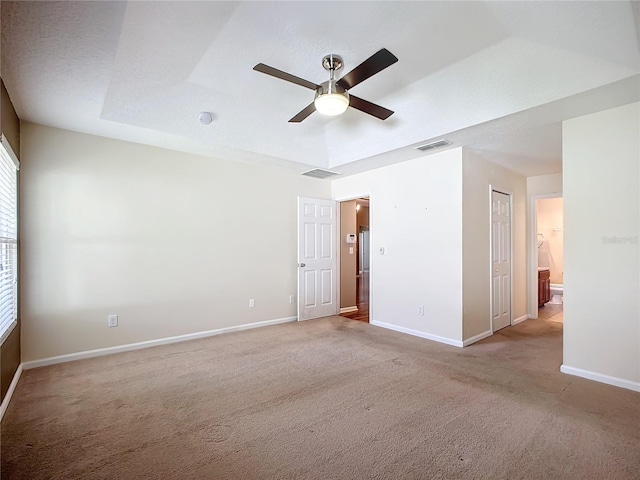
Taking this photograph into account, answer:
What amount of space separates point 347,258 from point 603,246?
393cm

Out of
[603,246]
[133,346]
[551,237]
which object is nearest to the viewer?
[603,246]

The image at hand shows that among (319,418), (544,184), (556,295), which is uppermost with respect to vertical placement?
(544,184)

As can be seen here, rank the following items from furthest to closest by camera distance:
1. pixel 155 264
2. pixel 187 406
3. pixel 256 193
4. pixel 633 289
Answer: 1. pixel 256 193
2. pixel 155 264
3. pixel 633 289
4. pixel 187 406

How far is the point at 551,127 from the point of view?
3275 millimetres

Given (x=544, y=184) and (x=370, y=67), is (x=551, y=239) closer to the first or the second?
(x=544, y=184)

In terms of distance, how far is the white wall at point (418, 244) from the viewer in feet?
13.4

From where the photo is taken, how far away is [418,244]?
4.52 meters

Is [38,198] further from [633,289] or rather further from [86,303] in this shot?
[633,289]

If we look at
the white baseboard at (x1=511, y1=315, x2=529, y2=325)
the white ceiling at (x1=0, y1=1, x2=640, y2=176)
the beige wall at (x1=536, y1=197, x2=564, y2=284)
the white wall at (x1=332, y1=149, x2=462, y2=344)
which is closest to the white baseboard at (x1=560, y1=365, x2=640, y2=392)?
the white wall at (x1=332, y1=149, x2=462, y2=344)

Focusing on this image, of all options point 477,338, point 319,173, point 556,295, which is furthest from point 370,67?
point 556,295

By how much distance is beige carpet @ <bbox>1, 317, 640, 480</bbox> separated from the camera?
1856mm

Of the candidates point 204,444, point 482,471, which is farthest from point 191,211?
point 482,471

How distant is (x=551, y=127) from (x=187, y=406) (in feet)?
14.3

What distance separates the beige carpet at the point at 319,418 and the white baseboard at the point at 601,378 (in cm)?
9
